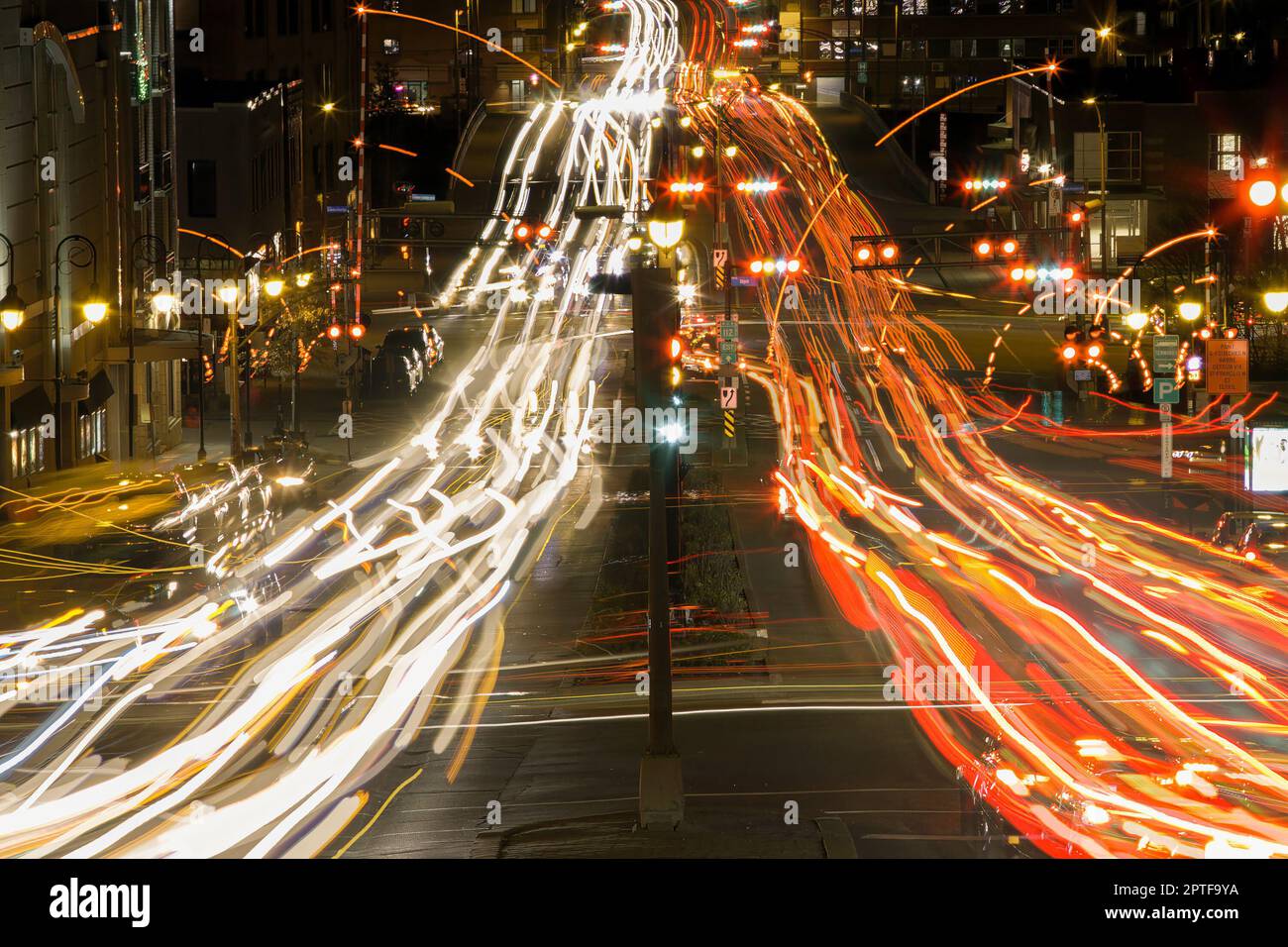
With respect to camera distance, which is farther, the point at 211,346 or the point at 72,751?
the point at 211,346

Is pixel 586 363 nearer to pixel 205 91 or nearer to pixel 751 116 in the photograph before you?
pixel 205 91

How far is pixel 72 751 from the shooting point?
1560 cm

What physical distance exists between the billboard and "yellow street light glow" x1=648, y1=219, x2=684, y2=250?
16281 mm

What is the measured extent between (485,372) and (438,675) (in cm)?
3422

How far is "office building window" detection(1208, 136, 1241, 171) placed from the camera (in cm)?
6825

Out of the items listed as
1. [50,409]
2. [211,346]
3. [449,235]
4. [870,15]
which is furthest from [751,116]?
[50,409]

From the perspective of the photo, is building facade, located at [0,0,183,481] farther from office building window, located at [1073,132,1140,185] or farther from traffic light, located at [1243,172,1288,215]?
office building window, located at [1073,132,1140,185]

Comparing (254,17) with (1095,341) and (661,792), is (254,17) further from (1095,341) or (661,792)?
(661,792)

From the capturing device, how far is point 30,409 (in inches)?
1330

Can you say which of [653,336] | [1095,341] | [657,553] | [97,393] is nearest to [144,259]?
[97,393]

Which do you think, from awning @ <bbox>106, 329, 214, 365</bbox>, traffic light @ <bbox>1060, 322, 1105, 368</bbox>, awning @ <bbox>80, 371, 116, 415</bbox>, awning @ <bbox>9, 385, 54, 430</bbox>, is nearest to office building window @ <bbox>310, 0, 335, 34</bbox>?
awning @ <bbox>106, 329, 214, 365</bbox>

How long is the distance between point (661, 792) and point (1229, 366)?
932 inches

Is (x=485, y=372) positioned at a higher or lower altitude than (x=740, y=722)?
higher

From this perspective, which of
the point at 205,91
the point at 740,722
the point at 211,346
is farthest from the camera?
the point at 205,91
